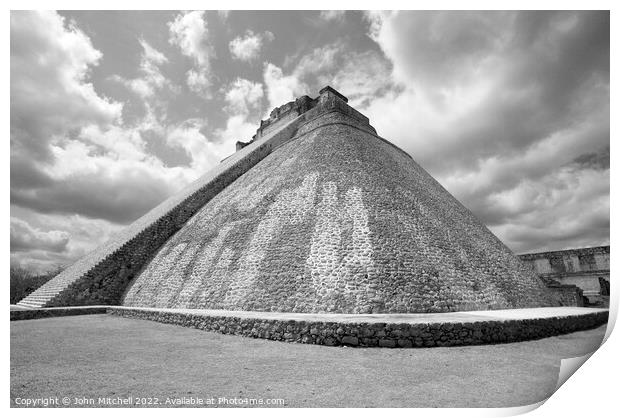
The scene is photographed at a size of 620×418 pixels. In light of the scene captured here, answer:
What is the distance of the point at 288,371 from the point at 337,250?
16.6ft

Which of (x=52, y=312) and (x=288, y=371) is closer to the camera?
(x=288, y=371)

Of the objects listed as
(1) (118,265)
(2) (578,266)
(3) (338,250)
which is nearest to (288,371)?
(3) (338,250)

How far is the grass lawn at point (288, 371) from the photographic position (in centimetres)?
398

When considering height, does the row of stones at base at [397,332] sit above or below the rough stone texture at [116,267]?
below

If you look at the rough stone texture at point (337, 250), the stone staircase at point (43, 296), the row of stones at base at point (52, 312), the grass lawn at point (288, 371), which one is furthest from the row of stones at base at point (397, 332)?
the stone staircase at point (43, 296)

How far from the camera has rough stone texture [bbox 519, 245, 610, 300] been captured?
2473 centimetres

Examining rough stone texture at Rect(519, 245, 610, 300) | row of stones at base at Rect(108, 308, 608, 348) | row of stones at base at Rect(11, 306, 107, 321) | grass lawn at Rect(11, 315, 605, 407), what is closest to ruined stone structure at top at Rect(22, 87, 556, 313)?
row of stones at base at Rect(11, 306, 107, 321)

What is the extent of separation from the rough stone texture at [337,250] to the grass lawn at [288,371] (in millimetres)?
2353

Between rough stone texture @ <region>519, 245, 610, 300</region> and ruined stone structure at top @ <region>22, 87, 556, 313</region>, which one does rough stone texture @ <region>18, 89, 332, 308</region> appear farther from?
rough stone texture @ <region>519, 245, 610, 300</region>

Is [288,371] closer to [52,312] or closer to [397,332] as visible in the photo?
[397,332]

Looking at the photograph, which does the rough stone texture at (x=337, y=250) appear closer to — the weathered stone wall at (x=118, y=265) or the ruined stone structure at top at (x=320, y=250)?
the ruined stone structure at top at (x=320, y=250)

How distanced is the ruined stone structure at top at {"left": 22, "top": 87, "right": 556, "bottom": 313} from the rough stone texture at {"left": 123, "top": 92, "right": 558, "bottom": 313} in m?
0.04

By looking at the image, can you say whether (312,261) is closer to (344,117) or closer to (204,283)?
(204,283)

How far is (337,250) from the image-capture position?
9727mm
